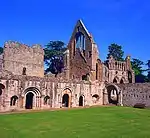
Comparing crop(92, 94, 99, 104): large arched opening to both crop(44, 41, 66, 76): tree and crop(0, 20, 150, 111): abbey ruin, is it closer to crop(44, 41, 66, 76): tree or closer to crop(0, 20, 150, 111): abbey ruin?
crop(0, 20, 150, 111): abbey ruin

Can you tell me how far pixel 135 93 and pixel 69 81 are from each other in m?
11.5

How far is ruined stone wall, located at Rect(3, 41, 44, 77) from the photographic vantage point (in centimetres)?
4434

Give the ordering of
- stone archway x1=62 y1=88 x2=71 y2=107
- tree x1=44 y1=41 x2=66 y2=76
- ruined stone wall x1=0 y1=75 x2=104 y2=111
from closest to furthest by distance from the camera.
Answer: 1. ruined stone wall x1=0 y1=75 x2=104 y2=111
2. stone archway x1=62 y1=88 x2=71 y2=107
3. tree x1=44 y1=41 x2=66 y2=76

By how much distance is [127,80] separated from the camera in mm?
60531

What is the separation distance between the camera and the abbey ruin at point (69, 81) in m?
34.8

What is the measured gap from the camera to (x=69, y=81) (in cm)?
4081

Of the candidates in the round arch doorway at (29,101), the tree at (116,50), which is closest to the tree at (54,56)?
the tree at (116,50)

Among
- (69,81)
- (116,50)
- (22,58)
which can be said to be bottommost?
(69,81)

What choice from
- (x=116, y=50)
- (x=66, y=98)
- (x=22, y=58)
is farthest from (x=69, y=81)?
(x=116, y=50)

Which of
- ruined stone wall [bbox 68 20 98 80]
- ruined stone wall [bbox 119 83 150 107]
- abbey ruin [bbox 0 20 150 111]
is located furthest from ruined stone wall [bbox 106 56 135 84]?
ruined stone wall [bbox 119 83 150 107]

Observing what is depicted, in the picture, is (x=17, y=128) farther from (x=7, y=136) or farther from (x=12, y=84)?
(x=12, y=84)

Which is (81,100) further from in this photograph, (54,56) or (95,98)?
(54,56)

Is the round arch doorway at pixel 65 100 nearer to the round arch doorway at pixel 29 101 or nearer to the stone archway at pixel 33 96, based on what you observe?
the stone archway at pixel 33 96

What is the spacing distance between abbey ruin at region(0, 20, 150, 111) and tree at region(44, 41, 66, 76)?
19.3 meters
